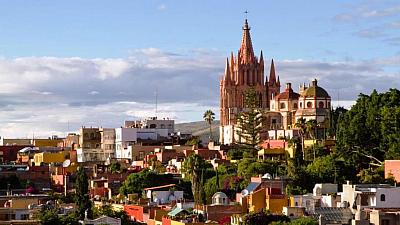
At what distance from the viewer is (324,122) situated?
75625 millimetres

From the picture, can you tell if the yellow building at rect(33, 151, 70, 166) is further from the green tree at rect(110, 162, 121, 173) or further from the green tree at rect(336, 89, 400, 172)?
the green tree at rect(336, 89, 400, 172)

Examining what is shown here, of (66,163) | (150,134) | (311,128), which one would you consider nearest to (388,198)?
(311,128)

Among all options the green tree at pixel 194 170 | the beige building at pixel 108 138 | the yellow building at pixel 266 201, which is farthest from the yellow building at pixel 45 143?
the yellow building at pixel 266 201

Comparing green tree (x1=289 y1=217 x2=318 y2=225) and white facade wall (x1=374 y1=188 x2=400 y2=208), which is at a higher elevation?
white facade wall (x1=374 y1=188 x2=400 y2=208)

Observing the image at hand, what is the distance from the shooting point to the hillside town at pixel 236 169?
45.7m

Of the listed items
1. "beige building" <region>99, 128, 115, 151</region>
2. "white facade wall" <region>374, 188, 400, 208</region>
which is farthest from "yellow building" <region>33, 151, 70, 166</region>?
"white facade wall" <region>374, 188, 400, 208</region>

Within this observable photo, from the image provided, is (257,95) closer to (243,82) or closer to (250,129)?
(243,82)

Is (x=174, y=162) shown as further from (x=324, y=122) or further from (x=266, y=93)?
(x=266, y=93)

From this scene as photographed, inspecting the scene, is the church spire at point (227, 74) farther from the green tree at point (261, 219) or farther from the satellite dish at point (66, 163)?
the green tree at point (261, 219)

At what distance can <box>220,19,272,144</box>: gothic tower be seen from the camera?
315 ft

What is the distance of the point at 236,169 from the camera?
205 feet

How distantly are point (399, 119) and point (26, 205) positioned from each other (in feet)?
61.1

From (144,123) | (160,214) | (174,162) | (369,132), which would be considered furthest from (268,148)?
(144,123)

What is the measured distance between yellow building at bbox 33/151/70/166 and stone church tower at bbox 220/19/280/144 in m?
15.3
